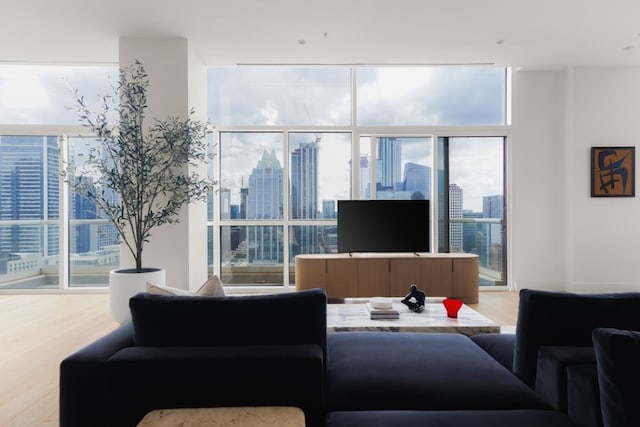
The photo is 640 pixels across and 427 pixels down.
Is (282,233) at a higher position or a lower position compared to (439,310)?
higher

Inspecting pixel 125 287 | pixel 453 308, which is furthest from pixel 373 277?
pixel 125 287

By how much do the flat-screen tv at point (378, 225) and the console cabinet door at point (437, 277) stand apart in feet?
1.19

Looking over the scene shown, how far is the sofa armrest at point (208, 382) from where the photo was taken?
135cm

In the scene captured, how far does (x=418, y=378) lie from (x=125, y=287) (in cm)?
300

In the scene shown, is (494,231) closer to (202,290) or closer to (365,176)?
(365,176)

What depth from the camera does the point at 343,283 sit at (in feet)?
16.3

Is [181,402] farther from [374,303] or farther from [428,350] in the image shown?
[374,303]

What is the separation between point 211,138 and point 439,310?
381cm

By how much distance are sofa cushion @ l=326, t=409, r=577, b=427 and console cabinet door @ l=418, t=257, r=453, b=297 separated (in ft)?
11.8

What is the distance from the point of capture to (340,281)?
4.96 metres

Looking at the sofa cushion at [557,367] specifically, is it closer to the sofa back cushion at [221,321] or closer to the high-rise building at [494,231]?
the sofa back cushion at [221,321]

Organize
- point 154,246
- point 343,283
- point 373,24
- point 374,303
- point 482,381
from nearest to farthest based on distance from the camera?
point 482,381
point 374,303
point 373,24
point 154,246
point 343,283

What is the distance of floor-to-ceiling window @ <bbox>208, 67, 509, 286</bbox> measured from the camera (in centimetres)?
559

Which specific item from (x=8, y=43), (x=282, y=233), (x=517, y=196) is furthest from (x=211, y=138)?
(x=517, y=196)
